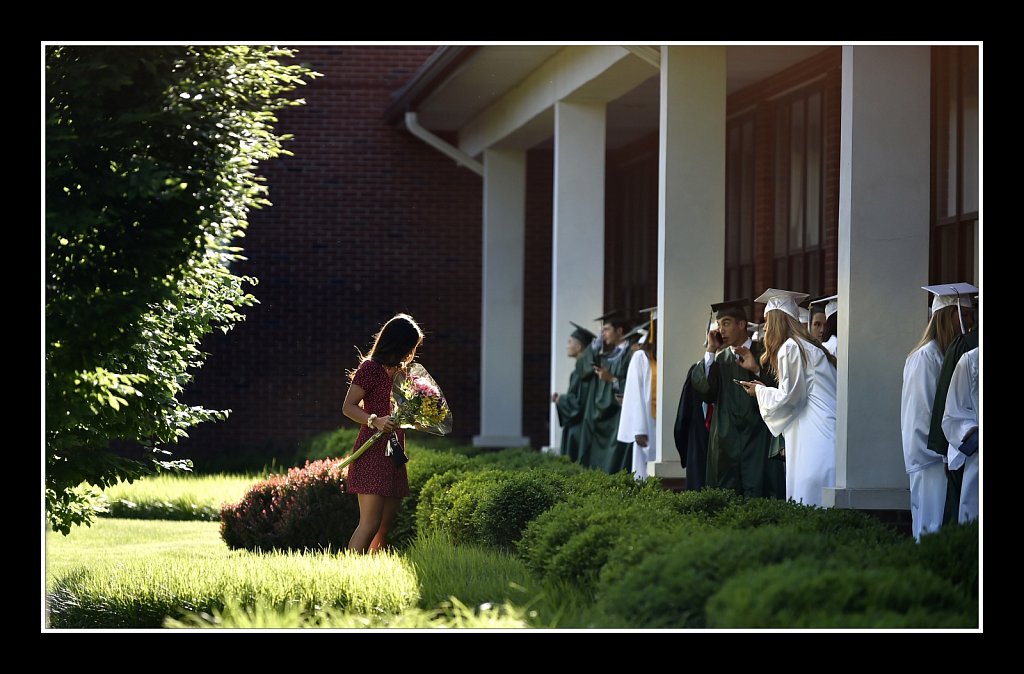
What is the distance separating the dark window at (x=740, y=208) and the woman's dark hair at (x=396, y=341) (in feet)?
23.7

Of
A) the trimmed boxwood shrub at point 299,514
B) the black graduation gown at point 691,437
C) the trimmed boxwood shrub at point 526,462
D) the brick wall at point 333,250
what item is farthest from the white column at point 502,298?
the black graduation gown at point 691,437

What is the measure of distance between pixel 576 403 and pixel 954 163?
14.2 feet

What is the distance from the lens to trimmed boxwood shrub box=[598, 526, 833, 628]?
5453 mm

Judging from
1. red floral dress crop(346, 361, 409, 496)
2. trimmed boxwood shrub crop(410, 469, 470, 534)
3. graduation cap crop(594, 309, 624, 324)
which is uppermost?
graduation cap crop(594, 309, 624, 324)

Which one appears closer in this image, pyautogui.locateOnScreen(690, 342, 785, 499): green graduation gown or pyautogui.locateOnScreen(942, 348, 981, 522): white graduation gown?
pyautogui.locateOnScreen(942, 348, 981, 522): white graduation gown

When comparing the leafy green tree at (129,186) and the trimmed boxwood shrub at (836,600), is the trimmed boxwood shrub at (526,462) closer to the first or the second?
the leafy green tree at (129,186)

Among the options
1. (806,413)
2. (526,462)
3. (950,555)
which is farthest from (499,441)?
(950,555)

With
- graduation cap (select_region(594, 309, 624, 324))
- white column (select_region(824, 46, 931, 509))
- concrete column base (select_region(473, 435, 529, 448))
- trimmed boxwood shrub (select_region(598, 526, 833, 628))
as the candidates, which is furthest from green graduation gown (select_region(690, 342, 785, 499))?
concrete column base (select_region(473, 435, 529, 448))

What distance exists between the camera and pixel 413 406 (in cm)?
809

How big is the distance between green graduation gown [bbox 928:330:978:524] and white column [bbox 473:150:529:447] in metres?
10.1

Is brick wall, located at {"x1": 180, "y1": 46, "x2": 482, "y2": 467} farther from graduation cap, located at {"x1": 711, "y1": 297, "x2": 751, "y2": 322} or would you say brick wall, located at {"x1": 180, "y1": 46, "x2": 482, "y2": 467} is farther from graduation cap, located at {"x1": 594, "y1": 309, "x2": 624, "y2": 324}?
graduation cap, located at {"x1": 711, "y1": 297, "x2": 751, "y2": 322}

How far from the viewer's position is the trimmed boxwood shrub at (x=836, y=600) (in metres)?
5.03

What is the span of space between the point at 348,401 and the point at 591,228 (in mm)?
5731
